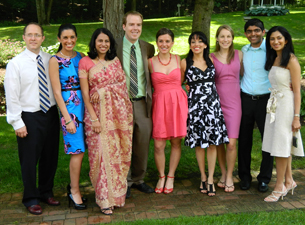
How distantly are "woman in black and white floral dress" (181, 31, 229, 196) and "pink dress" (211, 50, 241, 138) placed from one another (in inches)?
3.4

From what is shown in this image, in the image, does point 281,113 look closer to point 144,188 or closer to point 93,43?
point 144,188

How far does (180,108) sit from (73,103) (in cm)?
134

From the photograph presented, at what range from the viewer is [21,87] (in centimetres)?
379

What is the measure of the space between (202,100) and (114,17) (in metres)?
2.24

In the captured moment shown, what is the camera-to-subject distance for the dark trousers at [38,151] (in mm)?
3869

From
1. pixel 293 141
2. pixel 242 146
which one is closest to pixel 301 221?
pixel 293 141

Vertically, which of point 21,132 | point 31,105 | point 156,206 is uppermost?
point 31,105

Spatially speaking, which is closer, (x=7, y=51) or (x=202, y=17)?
(x=202, y=17)

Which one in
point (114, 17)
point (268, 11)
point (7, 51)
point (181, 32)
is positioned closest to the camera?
point (114, 17)

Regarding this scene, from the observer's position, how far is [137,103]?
4.42m

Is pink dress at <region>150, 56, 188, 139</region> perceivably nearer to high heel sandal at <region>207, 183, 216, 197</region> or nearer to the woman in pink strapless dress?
the woman in pink strapless dress

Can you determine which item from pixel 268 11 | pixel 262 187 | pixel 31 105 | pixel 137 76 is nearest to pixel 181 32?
pixel 268 11

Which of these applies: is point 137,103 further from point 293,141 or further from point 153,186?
point 293,141

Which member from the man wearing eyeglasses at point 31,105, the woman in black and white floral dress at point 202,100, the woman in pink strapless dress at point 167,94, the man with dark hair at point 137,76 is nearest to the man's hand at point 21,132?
the man wearing eyeglasses at point 31,105
